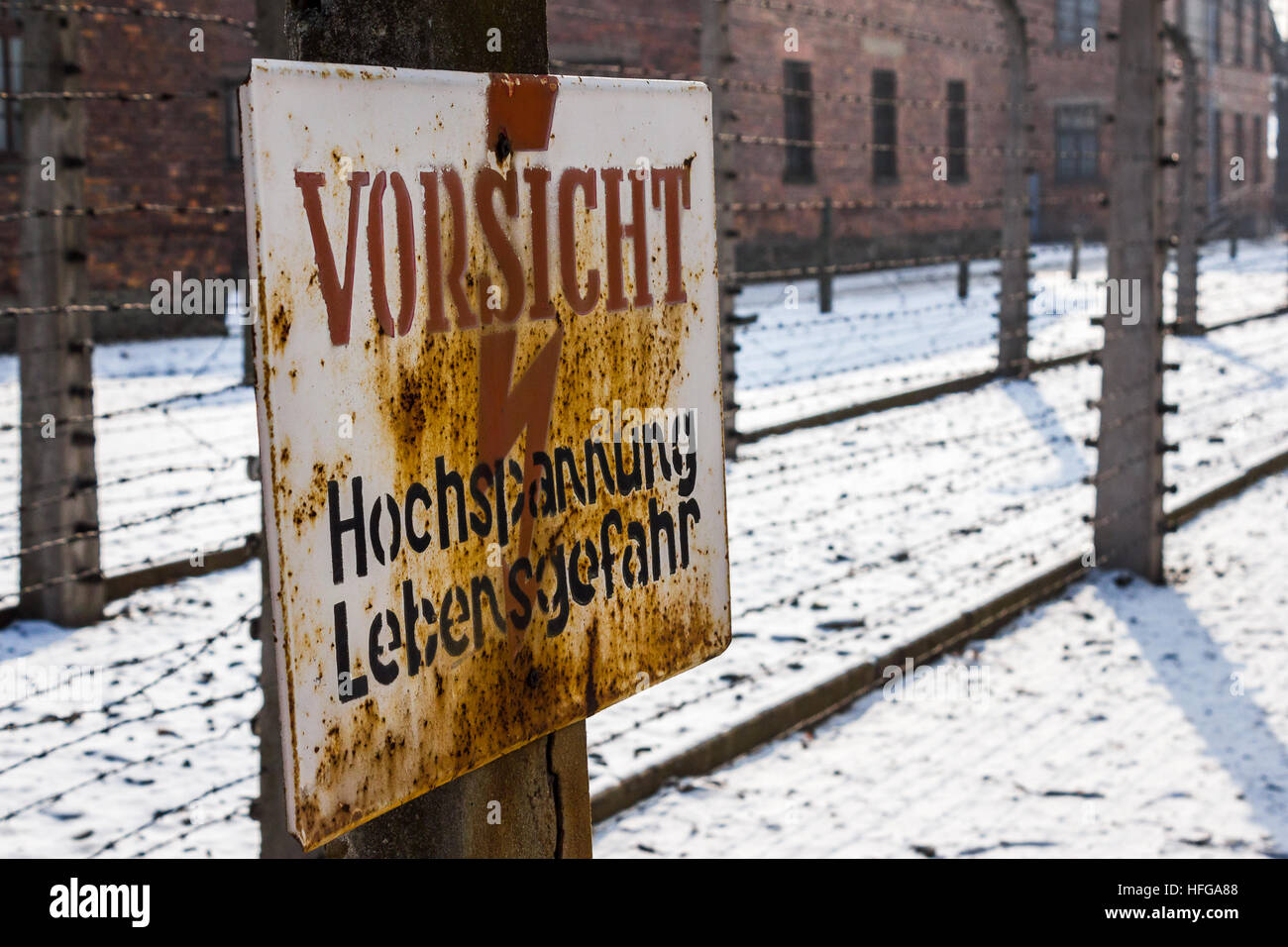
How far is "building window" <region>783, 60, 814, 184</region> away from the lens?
2200 centimetres

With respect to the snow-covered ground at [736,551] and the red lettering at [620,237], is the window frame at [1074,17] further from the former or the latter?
the red lettering at [620,237]

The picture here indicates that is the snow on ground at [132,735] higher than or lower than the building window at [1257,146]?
lower

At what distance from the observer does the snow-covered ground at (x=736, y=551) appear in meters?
3.71

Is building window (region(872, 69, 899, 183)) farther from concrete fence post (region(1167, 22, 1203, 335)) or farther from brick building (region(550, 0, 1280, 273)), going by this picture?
concrete fence post (region(1167, 22, 1203, 335))

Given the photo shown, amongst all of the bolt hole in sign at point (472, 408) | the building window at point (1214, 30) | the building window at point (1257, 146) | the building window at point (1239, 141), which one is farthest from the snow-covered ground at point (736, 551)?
the building window at point (1257, 146)

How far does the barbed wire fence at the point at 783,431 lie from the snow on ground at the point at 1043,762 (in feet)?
1.11

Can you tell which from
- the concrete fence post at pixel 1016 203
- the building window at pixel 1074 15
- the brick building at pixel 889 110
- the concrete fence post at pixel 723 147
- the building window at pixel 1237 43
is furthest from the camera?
the building window at pixel 1237 43

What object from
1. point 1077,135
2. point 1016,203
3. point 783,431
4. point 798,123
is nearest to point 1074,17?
point 1077,135

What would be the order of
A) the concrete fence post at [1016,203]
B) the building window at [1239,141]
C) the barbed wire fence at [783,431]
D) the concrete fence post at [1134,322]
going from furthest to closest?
the building window at [1239,141] < the concrete fence post at [1016,203] < the concrete fence post at [1134,322] < the barbed wire fence at [783,431]

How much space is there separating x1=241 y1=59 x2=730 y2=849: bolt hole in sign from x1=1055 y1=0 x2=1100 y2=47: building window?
1191 inches

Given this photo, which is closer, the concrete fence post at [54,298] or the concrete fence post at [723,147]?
the concrete fence post at [54,298]

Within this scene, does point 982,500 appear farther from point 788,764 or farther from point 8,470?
point 8,470

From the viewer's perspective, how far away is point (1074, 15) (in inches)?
1192

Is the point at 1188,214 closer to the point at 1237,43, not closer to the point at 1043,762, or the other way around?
the point at 1043,762
